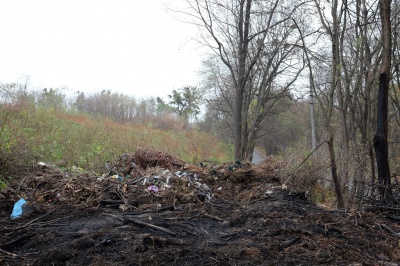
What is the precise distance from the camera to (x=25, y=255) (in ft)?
11.1

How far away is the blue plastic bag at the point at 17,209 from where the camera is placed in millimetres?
4691

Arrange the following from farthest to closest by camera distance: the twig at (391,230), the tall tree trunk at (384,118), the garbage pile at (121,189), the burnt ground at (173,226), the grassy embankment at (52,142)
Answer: the grassy embankment at (52,142) < the garbage pile at (121,189) < the tall tree trunk at (384,118) < the twig at (391,230) < the burnt ground at (173,226)

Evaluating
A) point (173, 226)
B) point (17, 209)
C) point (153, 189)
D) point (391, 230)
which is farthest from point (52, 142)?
point (391, 230)

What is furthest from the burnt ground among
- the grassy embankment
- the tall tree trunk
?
the tall tree trunk

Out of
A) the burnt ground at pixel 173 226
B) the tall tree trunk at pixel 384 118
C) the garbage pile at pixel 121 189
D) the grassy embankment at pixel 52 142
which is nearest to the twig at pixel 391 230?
the burnt ground at pixel 173 226

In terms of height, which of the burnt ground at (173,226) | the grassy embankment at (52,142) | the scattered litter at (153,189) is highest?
the grassy embankment at (52,142)

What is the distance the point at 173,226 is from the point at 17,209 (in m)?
2.28

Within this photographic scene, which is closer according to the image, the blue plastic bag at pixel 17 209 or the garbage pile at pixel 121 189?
the blue plastic bag at pixel 17 209

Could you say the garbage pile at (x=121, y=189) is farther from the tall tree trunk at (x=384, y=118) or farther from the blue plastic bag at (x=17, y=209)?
the tall tree trunk at (x=384, y=118)

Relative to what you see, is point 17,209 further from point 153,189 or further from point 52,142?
point 52,142

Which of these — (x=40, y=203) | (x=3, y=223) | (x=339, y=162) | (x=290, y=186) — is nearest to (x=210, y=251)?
(x=3, y=223)

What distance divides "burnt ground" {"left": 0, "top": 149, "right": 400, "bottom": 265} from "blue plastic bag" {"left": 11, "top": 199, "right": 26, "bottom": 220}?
10 centimetres

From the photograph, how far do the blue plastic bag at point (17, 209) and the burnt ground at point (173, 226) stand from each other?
0.10 metres

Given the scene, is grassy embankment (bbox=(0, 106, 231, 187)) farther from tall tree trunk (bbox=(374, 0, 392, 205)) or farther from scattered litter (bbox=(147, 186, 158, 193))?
tall tree trunk (bbox=(374, 0, 392, 205))
